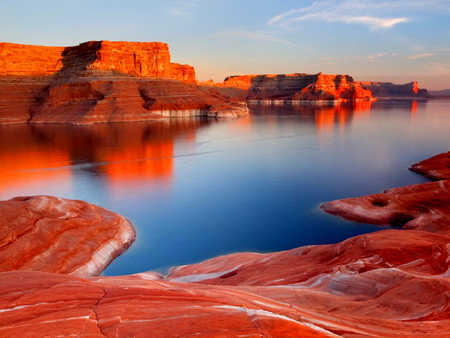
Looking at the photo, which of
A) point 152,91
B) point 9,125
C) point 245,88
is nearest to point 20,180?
point 9,125

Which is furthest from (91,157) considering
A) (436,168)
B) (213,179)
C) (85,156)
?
(436,168)

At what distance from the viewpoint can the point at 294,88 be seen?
180875mm

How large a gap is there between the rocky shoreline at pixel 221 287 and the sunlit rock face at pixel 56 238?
1.5 inches

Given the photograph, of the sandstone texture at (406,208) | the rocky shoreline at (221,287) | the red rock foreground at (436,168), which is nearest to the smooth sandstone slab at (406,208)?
the sandstone texture at (406,208)

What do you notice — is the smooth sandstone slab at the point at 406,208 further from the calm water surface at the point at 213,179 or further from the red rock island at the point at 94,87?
the red rock island at the point at 94,87

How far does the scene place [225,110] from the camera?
281 ft

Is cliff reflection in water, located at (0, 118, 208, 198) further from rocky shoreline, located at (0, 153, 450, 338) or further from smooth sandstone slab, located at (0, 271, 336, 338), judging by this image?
smooth sandstone slab, located at (0, 271, 336, 338)

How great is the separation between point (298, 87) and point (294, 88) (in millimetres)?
2127

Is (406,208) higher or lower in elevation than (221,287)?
lower

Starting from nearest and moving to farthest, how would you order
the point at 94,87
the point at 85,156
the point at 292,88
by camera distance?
the point at 85,156 → the point at 94,87 → the point at 292,88

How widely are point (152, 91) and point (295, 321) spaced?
83220 mm

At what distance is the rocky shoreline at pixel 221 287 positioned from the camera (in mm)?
4312

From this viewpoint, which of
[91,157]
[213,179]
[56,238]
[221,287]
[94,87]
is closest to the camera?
[221,287]

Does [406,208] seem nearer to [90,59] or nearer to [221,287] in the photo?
[221,287]
